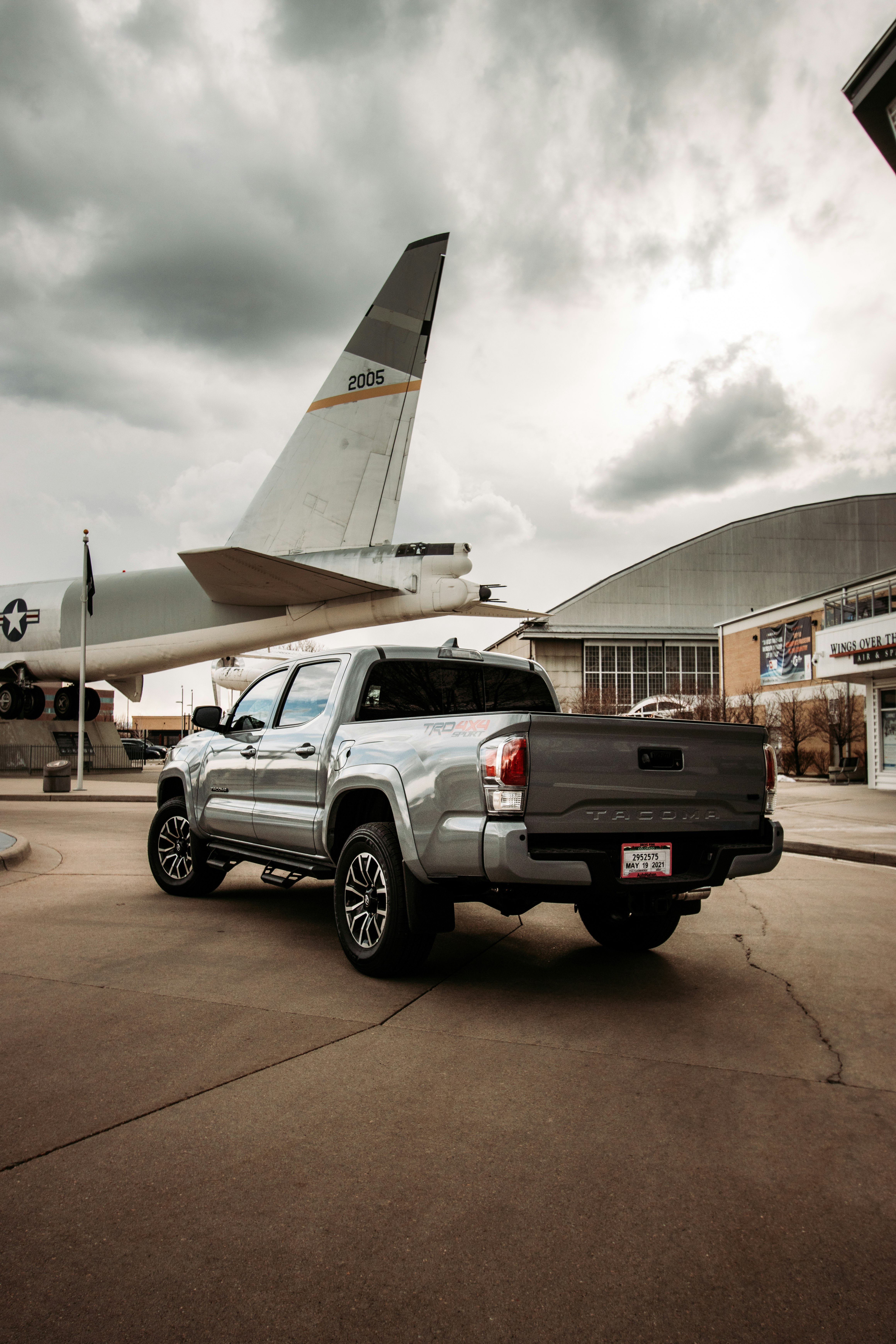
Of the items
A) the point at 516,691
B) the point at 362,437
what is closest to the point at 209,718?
the point at 516,691

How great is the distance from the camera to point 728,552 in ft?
224

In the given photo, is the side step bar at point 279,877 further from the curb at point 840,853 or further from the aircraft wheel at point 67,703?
the aircraft wheel at point 67,703

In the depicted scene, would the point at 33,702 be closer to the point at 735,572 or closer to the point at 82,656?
the point at 82,656

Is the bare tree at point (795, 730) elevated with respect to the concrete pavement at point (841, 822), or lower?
elevated

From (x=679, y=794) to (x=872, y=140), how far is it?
56.0 feet

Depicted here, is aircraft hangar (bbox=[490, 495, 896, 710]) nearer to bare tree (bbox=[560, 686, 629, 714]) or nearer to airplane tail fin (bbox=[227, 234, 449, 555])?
bare tree (bbox=[560, 686, 629, 714])

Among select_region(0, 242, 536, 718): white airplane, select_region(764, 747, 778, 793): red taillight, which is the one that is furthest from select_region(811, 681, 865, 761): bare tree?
select_region(764, 747, 778, 793): red taillight

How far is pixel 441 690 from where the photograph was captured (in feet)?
21.4

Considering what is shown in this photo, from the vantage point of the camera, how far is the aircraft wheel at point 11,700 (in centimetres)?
2977

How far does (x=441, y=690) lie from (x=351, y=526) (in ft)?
49.4

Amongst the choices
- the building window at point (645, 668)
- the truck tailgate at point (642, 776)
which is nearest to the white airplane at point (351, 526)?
the truck tailgate at point (642, 776)

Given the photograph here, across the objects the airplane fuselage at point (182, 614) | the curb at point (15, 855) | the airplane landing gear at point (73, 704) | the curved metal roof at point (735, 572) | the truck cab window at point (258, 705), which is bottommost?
the curb at point (15, 855)

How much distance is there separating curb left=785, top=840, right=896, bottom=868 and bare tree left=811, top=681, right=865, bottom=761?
26583mm

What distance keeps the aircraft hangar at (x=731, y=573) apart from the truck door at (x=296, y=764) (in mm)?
60563
